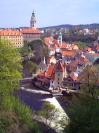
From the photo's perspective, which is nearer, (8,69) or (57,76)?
(8,69)

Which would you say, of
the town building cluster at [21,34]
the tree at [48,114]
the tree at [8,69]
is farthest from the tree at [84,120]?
the town building cluster at [21,34]

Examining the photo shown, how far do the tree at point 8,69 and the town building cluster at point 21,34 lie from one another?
2756 cm

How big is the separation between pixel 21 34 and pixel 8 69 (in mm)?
40075

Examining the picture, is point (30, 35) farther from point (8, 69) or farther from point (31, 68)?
point (8, 69)

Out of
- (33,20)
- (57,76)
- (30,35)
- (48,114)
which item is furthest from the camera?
(33,20)

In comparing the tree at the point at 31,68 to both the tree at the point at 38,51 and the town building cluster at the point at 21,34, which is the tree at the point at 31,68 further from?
the town building cluster at the point at 21,34

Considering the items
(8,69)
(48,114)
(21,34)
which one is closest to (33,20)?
(21,34)

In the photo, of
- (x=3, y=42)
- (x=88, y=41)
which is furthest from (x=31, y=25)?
(x=3, y=42)

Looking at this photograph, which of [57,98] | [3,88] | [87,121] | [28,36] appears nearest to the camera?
[87,121]

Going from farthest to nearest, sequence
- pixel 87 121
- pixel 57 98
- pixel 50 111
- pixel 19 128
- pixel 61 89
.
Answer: pixel 61 89 → pixel 57 98 → pixel 50 111 → pixel 19 128 → pixel 87 121

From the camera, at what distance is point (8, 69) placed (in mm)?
14203

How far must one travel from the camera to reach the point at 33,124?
1105 centimetres

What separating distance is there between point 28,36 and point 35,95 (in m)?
35.1

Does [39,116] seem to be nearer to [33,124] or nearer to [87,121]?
[33,124]
